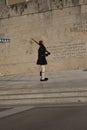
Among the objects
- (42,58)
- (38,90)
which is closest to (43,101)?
(38,90)

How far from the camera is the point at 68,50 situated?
67.0 ft

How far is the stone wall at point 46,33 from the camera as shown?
66.0 ft

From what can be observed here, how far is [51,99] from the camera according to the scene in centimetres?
1204

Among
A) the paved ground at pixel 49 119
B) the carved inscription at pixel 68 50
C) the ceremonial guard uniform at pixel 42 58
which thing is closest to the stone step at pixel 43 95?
the paved ground at pixel 49 119

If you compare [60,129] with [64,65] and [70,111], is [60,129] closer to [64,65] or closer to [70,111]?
[70,111]

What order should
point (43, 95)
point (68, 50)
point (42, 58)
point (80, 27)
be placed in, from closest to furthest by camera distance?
1. point (43, 95)
2. point (42, 58)
3. point (80, 27)
4. point (68, 50)

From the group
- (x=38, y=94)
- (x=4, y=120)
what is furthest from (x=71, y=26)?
(x=4, y=120)

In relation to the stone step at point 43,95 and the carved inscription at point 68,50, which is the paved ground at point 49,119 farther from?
the carved inscription at point 68,50

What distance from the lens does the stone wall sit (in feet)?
66.0

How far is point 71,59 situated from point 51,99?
854 cm

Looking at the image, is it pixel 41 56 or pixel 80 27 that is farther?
pixel 80 27

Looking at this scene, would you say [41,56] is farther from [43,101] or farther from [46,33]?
[46,33]

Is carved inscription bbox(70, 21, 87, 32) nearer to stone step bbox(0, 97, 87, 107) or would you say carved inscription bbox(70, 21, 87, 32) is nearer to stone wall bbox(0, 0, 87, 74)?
stone wall bbox(0, 0, 87, 74)

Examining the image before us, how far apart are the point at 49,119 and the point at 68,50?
11.5 metres
